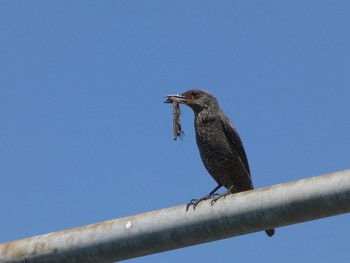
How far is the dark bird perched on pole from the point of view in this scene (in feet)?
25.4

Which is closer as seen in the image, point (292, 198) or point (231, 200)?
point (292, 198)

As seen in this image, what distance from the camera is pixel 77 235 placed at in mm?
3156

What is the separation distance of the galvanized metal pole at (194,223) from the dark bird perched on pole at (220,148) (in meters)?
4.42

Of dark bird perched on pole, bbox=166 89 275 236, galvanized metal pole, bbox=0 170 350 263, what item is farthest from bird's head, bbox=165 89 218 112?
galvanized metal pole, bbox=0 170 350 263

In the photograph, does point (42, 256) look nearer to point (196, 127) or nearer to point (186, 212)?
point (186, 212)

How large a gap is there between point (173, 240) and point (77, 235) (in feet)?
1.42

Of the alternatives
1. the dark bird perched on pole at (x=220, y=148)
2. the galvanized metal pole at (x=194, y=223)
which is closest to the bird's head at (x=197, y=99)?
the dark bird perched on pole at (x=220, y=148)

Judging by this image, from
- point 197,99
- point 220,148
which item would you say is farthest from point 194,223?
point 197,99

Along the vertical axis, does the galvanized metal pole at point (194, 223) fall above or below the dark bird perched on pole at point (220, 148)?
below

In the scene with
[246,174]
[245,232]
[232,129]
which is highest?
[232,129]

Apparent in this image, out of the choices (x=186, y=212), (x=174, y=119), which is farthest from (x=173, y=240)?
(x=174, y=119)

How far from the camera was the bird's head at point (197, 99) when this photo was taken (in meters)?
8.08

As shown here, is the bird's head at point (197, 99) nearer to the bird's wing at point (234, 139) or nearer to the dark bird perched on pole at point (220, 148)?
the dark bird perched on pole at point (220, 148)

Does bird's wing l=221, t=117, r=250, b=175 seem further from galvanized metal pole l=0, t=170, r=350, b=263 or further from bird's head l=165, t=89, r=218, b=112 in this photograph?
galvanized metal pole l=0, t=170, r=350, b=263
